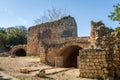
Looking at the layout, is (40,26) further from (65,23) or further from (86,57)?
(86,57)

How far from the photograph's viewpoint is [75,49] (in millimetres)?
20594

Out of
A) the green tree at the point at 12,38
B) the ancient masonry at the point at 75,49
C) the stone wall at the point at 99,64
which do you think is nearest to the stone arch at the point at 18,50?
the ancient masonry at the point at 75,49

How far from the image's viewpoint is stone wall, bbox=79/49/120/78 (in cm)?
1051

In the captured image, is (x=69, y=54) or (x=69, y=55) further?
(x=69, y=55)

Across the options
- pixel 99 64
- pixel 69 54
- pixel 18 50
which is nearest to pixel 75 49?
pixel 69 54

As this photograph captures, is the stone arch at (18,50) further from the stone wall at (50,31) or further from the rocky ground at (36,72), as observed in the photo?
the rocky ground at (36,72)

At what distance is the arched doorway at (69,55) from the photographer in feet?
62.0

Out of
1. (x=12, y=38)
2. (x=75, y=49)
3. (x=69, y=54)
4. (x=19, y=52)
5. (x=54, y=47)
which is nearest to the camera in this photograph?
(x=54, y=47)

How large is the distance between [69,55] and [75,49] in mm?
780

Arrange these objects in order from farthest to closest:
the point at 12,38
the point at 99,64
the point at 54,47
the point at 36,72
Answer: the point at 12,38, the point at 54,47, the point at 36,72, the point at 99,64

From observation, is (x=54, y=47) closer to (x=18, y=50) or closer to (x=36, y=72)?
(x=36, y=72)

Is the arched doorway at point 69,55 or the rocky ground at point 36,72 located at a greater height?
the arched doorway at point 69,55

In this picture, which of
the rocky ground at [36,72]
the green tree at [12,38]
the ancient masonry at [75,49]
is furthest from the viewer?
the green tree at [12,38]

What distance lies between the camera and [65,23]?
25797 millimetres
